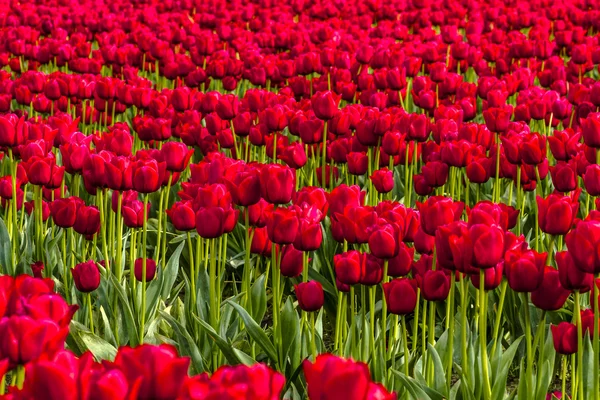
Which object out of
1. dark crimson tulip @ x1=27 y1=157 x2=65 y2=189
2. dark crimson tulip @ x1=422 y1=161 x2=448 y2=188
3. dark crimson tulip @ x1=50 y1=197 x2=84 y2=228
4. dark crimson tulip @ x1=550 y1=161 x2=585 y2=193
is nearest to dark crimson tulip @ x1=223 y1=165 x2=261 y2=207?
dark crimson tulip @ x1=50 y1=197 x2=84 y2=228

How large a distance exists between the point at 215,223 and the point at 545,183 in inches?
92.6

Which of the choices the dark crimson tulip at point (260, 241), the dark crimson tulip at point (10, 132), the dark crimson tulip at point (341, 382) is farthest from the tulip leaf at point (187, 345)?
the dark crimson tulip at point (341, 382)

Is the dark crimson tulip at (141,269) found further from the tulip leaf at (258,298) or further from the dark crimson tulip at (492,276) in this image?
the dark crimson tulip at (492,276)

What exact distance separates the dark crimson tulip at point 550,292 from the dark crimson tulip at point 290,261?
2.57ft

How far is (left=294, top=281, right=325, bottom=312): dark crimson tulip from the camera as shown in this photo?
2.34 meters

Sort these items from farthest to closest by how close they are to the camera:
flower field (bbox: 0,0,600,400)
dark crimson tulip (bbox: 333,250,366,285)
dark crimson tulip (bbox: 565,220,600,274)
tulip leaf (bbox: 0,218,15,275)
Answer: tulip leaf (bbox: 0,218,15,275), dark crimson tulip (bbox: 333,250,366,285), dark crimson tulip (bbox: 565,220,600,274), flower field (bbox: 0,0,600,400)

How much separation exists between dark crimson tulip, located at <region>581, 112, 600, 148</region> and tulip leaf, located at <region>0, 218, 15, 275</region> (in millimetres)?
2201

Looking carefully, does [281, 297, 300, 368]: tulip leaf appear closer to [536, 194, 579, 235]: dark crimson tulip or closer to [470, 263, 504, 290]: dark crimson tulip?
[470, 263, 504, 290]: dark crimson tulip

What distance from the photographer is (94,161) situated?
2674mm

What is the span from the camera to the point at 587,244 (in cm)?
183

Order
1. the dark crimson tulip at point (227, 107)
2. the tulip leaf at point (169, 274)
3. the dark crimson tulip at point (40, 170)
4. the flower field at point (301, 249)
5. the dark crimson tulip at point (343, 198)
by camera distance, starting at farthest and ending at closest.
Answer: the dark crimson tulip at point (227, 107)
the tulip leaf at point (169, 274)
the dark crimson tulip at point (40, 170)
the dark crimson tulip at point (343, 198)
the flower field at point (301, 249)

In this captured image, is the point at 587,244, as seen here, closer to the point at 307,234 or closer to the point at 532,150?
the point at 307,234

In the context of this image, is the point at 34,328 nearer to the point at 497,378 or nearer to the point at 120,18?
the point at 497,378

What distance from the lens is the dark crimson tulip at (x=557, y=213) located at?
2.25 m
